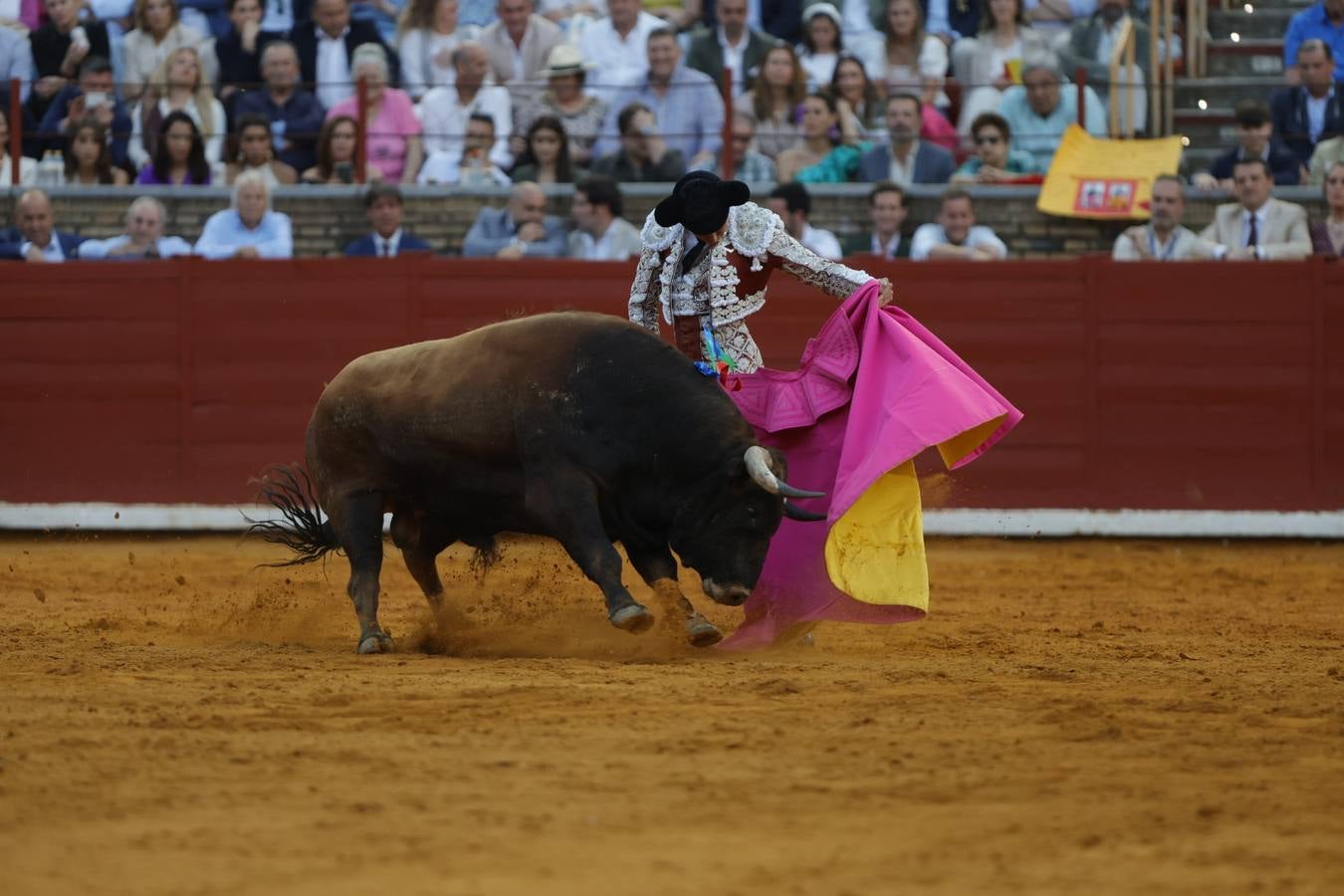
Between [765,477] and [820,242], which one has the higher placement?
[820,242]

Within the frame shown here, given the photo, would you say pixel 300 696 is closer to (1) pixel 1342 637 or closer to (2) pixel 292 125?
(1) pixel 1342 637

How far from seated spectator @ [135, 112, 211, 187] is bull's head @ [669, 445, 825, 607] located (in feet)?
19.6

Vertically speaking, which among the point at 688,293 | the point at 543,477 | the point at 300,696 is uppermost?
the point at 688,293

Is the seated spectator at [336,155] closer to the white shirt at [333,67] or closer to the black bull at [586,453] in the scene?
the white shirt at [333,67]

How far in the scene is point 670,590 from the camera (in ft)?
18.2

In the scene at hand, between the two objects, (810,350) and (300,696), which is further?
(810,350)

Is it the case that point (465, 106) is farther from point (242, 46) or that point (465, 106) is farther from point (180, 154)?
point (180, 154)

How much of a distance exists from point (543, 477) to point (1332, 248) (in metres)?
5.79

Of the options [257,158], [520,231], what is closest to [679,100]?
[520,231]

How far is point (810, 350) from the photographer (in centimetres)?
596

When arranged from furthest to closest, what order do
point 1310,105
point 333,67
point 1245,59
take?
point 1245,59
point 333,67
point 1310,105

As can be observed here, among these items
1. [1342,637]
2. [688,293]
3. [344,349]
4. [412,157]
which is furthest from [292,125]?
[1342,637]

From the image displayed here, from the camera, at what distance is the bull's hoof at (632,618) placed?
5.26 metres

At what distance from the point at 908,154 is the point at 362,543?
521cm
